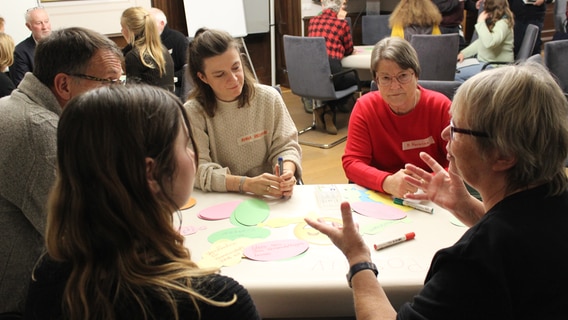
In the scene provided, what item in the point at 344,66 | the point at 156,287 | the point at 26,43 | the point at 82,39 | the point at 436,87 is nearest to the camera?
the point at 156,287

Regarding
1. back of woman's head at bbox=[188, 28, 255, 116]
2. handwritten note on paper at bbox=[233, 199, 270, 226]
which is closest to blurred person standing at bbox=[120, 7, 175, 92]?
back of woman's head at bbox=[188, 28, 255, 116]

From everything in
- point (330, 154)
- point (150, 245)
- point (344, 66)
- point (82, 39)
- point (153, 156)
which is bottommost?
point (330, 154)

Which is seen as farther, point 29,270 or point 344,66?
point 344,66

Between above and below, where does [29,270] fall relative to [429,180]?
below

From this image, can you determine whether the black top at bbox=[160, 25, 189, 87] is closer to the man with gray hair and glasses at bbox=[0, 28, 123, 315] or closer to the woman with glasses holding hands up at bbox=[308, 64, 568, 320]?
the man with gray hair and glasses at bbox=[0, 28, 123, 315]

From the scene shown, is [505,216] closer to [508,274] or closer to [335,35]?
[508,274]

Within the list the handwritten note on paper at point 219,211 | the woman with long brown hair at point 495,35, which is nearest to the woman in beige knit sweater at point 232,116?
the handwritten note on paper at point 219,211

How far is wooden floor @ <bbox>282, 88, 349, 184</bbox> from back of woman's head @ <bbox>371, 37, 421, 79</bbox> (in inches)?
67.6

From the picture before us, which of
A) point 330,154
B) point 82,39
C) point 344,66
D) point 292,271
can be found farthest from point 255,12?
point 292,271

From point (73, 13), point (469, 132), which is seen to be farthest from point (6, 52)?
point (469, 132)

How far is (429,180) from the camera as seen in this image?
4.89ft

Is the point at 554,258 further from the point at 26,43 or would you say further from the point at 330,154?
the point at 26,43

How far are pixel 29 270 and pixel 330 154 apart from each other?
3.23m

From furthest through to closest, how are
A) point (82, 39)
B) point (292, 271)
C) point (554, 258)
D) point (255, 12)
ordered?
point (255, 12) → point (82, 39) → point (292, 271) → point (554, 258)
